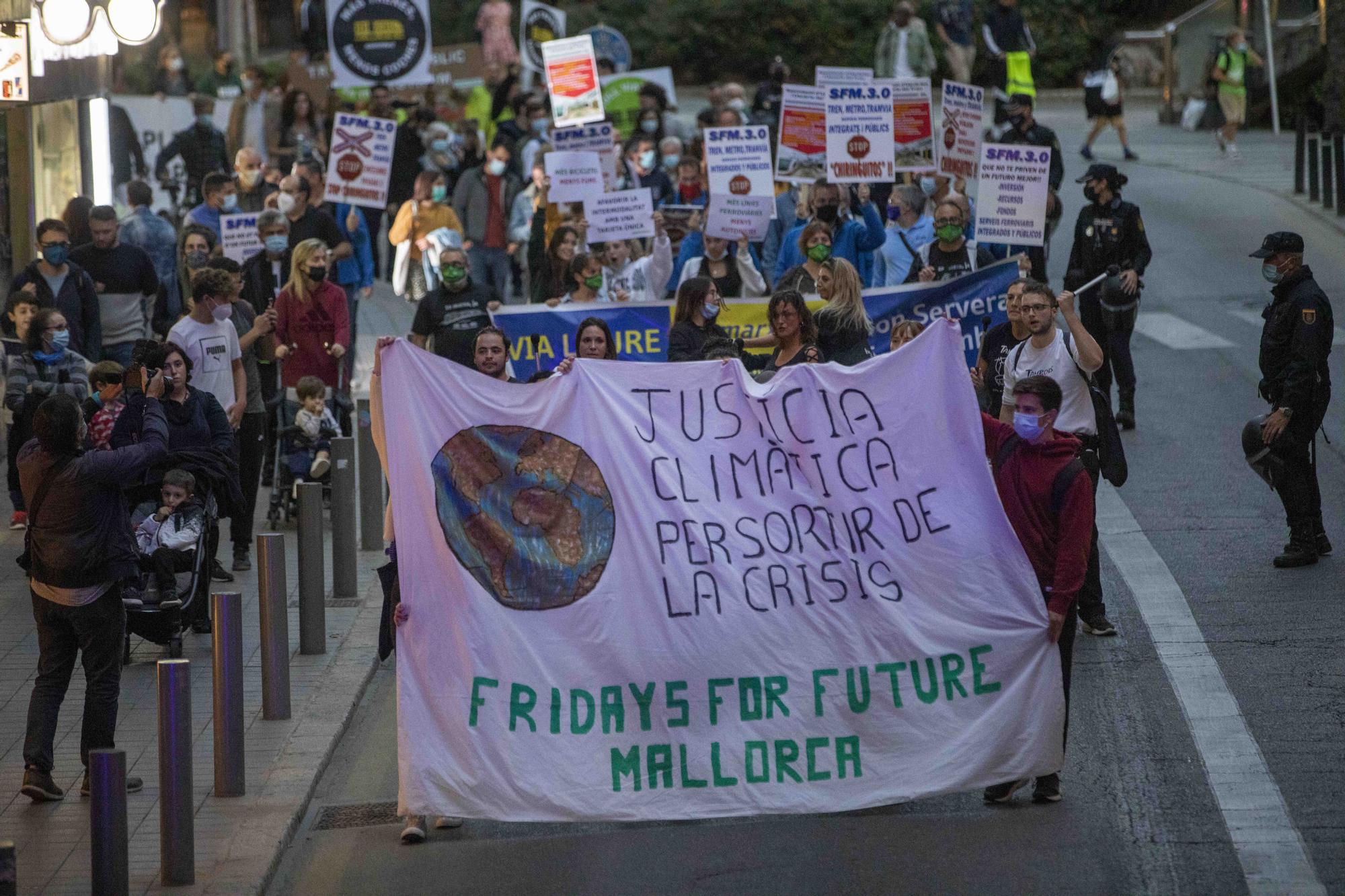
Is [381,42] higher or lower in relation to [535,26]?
lower

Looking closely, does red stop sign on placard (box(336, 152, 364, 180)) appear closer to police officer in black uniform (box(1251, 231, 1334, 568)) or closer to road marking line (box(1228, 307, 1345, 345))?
police officer in black uniform (box(1251, 231, 1334, 568))

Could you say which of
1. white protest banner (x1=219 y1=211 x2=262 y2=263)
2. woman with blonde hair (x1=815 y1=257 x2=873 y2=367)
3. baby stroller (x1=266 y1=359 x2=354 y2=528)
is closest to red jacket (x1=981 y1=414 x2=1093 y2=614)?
woman with blonde hair (x1=815 y1=257 x2=873 y2=367)

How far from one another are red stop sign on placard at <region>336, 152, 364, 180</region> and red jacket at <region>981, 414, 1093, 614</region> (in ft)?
32.0

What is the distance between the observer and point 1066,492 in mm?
7293

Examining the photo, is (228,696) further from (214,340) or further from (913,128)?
(913,128)

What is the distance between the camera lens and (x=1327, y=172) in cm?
2450

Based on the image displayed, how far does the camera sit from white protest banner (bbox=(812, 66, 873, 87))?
15.6 metres

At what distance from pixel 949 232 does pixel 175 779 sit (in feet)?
25.5

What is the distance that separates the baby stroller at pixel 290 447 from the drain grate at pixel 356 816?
4.95m

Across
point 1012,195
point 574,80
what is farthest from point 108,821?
point 574,80

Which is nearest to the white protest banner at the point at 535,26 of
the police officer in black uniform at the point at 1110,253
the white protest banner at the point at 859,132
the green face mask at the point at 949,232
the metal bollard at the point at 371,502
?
the white protest banner at the point at 859,132

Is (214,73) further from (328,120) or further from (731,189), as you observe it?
(731,189)

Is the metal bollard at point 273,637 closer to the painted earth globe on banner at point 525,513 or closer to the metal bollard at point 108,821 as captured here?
the painted earth globe on banner at point 525,513

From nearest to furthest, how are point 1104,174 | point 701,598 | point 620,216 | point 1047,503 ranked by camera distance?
point 701,598
point 1047,503
point 1104,174
point 620,216
